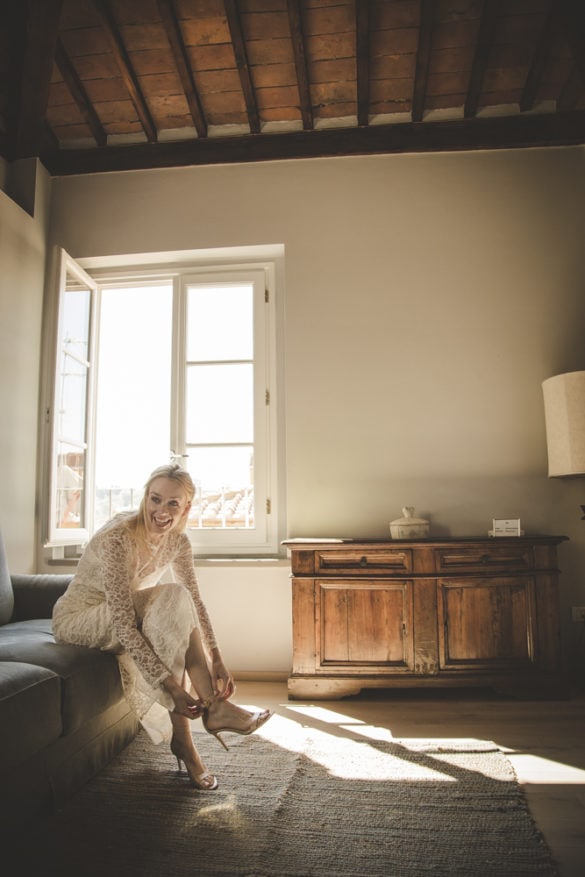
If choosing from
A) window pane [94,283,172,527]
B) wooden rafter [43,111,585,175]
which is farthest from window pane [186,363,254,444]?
wooden rafter [43,111,585,175]

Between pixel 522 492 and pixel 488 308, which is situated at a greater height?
pixel 488 308

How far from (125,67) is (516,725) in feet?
12.6

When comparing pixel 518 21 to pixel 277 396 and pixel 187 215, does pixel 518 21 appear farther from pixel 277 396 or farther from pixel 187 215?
pixel 277 396

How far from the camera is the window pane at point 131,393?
403 centimetres

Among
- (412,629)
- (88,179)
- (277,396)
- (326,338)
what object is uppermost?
(88,179)

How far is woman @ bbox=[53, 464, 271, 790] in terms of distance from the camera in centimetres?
188

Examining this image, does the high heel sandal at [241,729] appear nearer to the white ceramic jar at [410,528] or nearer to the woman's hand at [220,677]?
the woman's hand at [220,677]

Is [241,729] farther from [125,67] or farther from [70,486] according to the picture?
[125,67]

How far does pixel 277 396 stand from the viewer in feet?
12.1

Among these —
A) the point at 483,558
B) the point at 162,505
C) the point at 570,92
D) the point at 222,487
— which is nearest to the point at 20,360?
the point at 222,487

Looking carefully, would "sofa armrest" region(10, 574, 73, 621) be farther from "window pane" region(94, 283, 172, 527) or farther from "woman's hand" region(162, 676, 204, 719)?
"window pane" region(94, 283, 172, 527)

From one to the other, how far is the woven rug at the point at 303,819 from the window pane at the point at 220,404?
187 cm

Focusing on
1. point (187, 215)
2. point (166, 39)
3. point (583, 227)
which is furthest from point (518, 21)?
point (187, 215)

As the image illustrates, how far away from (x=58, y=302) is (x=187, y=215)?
99 centimetres
